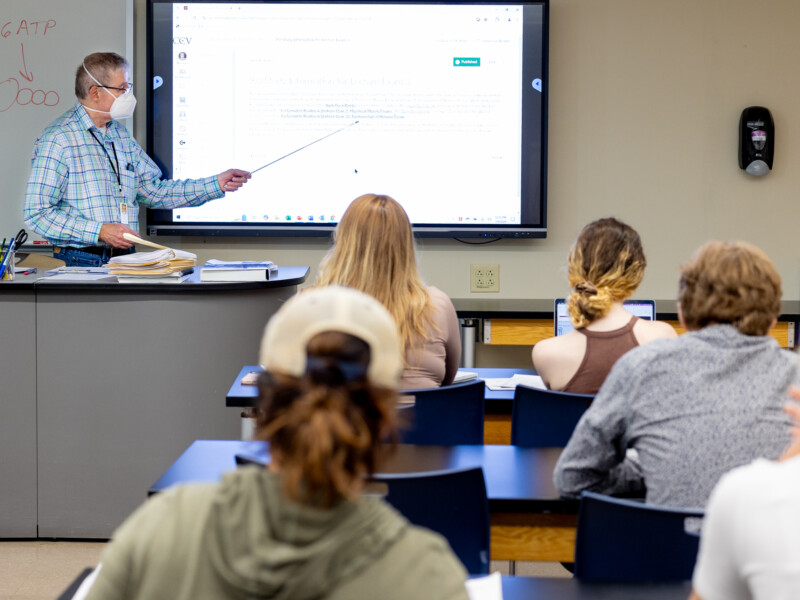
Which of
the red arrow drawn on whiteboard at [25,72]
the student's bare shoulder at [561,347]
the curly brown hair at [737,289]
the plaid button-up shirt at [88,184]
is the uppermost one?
the red arrow drawn on whiteboard at [25,72]

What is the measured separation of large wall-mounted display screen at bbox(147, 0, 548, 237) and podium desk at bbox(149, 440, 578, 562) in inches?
107

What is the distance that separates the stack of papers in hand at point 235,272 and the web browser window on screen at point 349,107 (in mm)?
1227

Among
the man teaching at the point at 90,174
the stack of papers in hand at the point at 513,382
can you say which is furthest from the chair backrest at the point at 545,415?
the man teaching at the point at 90,174

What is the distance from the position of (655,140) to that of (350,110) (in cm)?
157

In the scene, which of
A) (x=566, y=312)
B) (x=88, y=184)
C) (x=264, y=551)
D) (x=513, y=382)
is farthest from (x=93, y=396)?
(x=264, y=551)

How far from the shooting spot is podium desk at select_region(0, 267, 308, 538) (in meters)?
3.25

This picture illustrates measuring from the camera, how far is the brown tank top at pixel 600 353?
2367 millimetres

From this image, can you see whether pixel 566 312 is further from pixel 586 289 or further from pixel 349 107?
pixel 349 107

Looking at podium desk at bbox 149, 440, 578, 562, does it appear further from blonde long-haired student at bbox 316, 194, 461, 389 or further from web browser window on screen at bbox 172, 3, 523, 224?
web browser window on screen at bbox 172, 3, 523, 224

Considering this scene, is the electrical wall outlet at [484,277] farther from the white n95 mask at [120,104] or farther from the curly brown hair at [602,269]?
the curly brown hair at [602,269]

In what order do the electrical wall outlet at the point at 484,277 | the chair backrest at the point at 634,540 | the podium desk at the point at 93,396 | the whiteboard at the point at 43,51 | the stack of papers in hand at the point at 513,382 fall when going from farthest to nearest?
the electrical wall outlet at the point at 484,277, the whiteboard at the point at 43,51, the podium desk at the point at 93,396, the stack of papers in hand at the point at 513,382, the chair backrest at the point at 634,540

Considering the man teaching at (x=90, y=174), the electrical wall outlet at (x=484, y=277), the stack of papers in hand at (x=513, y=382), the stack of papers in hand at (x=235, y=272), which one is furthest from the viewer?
the electrical wall outlet at (x=484, y=277)

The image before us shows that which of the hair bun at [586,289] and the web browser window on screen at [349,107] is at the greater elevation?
the web browser window on screen at [349,107]

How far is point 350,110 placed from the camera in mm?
4648
